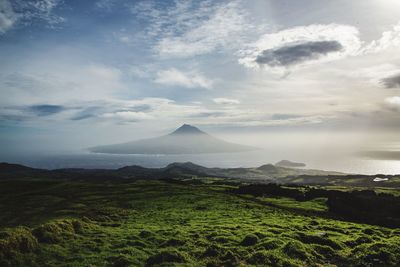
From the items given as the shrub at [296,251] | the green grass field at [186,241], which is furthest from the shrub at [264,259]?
the shrub at [296,251]

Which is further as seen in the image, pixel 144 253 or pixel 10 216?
pixel 10 216

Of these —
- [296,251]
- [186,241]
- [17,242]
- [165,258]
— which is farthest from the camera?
[186,241]

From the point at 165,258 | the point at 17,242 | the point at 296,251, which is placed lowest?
the point at 296,251

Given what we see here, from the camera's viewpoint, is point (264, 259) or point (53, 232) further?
point (53, 232)

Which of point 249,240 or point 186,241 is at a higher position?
point 249,240

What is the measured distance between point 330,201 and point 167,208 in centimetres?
3196

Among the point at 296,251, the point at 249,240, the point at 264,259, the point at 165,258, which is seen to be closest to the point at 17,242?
the point at 165,258

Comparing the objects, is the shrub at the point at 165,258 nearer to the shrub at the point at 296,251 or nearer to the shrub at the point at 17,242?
the shrub at the point at 296,251

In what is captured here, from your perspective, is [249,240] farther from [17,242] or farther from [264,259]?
[17,242]

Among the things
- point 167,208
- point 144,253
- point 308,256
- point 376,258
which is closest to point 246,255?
point 308,256

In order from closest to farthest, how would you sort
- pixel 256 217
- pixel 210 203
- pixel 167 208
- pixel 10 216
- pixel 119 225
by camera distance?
pixel 119 225 < pixel 10 216 < pixel 256 217 < pixel 167 208 < pixel 210 203

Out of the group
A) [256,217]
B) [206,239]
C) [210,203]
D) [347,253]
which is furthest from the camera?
[210,203]

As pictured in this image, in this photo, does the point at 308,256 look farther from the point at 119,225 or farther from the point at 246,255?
the point at 119,225

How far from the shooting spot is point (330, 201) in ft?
194
